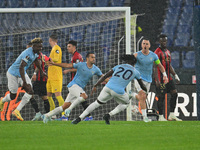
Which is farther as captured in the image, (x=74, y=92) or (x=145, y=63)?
(x=145, y=63)

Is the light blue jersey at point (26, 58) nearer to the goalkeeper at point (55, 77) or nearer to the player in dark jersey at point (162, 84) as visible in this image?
the goalkeeper at point (55, 77)

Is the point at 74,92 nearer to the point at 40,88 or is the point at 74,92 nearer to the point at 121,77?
the point at 121,77

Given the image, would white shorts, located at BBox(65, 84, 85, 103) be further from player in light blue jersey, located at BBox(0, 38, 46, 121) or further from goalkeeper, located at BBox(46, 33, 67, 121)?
goalkeeper, located at BBox(46, 33, 67, 121)

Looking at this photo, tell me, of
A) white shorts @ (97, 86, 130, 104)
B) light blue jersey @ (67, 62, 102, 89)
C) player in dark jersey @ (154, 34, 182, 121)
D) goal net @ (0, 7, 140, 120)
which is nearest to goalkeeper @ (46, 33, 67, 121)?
goal net @ (0, 7, 140, 120)

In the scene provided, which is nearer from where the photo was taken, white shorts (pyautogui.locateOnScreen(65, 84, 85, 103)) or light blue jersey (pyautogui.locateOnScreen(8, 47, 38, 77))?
light blue jersey (pyautogui.locateOnScreen(8, 47, 38, 77))

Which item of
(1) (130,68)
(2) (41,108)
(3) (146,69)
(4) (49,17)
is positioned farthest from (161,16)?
(1) (130,68)

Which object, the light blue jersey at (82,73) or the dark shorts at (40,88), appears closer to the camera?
the light blue jersey at (82,73)

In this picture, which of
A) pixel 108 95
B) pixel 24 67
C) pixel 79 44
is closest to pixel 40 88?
pixel 24 67

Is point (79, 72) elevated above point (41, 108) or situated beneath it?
elevated above

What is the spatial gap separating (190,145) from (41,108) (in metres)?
8.05

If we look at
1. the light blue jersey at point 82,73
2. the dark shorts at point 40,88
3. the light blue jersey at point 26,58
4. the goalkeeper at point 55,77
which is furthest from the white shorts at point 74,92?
the dark shorts at point 40,88

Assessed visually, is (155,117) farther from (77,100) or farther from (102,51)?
(77,100)

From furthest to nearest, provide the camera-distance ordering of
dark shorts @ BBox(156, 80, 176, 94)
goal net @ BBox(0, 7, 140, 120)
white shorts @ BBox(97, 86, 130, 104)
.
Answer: goal net @ BBox(0, 7, 140, 120) → dark shorts @ BBox(156, 80, 176, 94) → white shorts @ BBox(97, 86, 130, 104)

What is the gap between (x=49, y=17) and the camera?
1811 cm
